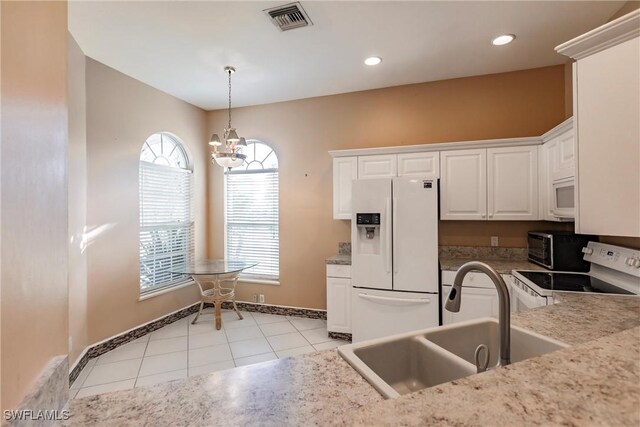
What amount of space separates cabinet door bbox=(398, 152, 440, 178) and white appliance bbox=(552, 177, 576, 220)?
1.06 metres

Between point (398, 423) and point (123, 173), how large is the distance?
3822mm

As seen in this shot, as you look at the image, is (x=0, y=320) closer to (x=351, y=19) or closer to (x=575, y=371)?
(x=575, y=371)

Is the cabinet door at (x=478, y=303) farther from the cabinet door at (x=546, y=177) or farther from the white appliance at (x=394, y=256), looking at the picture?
the cabinet door at (x=546, y=177)

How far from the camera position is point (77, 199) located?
2.82 m

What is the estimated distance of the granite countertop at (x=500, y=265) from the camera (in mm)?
2908

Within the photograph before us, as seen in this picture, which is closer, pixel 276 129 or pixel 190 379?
pixel 190 379

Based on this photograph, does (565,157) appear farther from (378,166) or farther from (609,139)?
(378,166)

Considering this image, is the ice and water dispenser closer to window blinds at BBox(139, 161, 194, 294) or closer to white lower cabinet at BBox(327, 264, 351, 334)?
white lower cabinet at BBox(327, 264, 351, 334)

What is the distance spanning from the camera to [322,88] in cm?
391

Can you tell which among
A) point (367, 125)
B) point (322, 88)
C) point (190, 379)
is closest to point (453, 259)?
point (367, 125)

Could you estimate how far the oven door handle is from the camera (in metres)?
2.16

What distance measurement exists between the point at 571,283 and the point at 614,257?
0.36 m

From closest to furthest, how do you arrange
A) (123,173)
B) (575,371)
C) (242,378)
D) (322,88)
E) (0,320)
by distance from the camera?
(0,320) < (575,371) < (242,378) < (123,173) < (322,88)

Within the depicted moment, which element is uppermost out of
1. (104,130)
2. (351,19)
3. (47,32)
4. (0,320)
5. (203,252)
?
(351,19)
